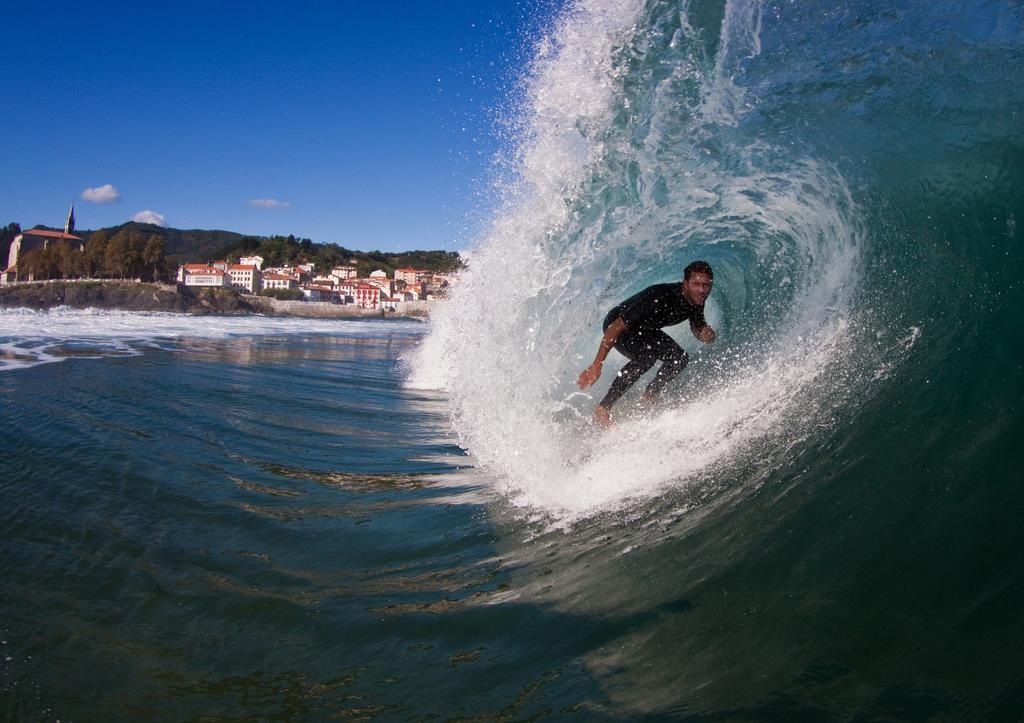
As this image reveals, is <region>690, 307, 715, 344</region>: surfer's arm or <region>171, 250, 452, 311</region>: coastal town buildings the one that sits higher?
<region>171, 250, 452, 311</region>: coastal town buildings

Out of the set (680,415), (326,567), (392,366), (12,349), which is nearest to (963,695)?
(326,567)

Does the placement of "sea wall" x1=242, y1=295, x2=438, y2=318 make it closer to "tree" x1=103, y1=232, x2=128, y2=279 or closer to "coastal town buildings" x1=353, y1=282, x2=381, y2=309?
"coastal town buildings" x1=353, y1=282, x2=381, y2=309

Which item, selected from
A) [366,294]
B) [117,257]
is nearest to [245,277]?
[366,294]

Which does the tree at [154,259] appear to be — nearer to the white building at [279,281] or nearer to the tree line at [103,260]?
the tree line at [103,260]

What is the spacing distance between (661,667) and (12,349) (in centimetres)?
1848

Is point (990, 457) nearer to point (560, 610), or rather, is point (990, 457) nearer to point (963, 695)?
point (963, 695)

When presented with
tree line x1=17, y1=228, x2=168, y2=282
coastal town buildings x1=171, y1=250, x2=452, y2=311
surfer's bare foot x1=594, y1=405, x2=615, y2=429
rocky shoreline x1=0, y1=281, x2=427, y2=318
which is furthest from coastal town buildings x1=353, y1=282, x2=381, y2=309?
surfer's bare foot x1=594, y1=405, x2=615, y2=429

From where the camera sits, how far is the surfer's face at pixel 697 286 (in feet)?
17.1

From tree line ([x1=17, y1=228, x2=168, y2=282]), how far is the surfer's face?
131 m

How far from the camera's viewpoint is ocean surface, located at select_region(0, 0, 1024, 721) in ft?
7.80

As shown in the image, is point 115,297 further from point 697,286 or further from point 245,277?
point 697,286

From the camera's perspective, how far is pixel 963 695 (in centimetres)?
198

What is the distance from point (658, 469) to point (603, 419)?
118 centimetres

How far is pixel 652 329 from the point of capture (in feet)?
18.4
